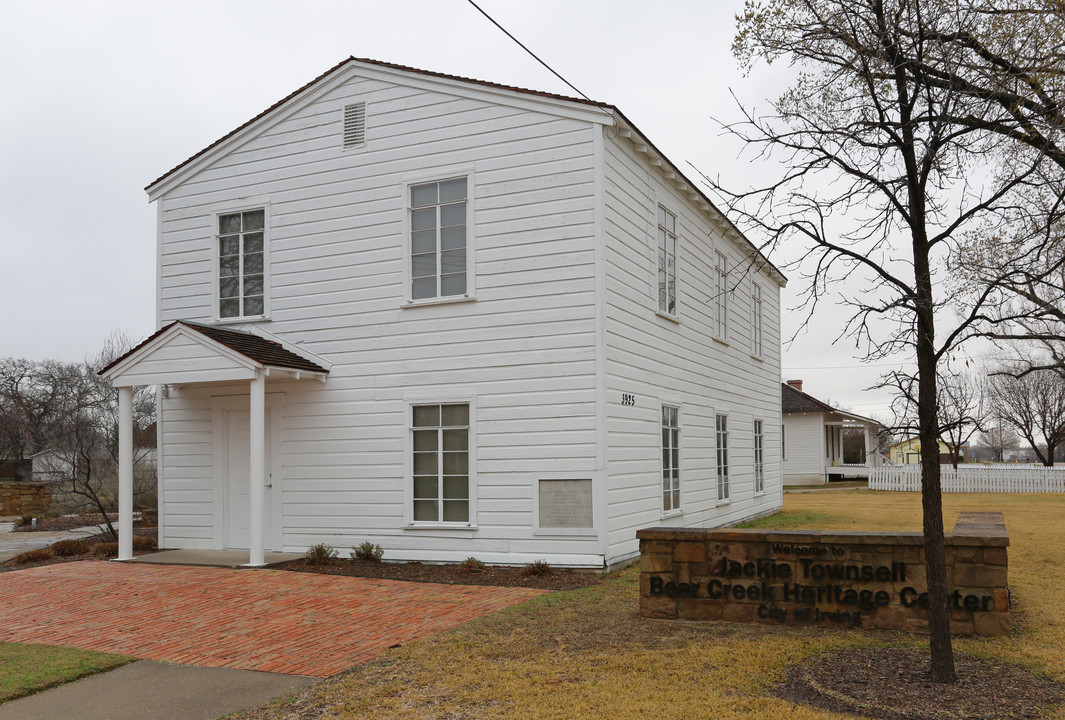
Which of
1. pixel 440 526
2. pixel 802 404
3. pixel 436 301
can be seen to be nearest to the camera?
pixel 440 526

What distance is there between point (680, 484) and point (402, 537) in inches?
200

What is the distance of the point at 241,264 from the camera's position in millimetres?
15398

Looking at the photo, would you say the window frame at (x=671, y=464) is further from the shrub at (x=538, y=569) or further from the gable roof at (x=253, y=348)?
the gable roof at (x=253, y=348)

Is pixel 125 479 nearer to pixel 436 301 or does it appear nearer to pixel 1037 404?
pixel 436 301

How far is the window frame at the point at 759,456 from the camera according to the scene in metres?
22.4

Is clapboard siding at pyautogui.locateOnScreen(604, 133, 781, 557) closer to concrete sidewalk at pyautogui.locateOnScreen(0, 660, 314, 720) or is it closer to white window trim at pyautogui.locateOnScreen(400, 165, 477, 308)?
white window trim at pyautogui.locateOnScreen(400, 165, 477, 308)

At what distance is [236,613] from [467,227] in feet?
20.7

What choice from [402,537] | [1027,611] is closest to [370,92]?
[402,537]

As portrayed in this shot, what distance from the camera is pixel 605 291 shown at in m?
12.7

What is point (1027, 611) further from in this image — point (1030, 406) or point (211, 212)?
point (1030, 406)

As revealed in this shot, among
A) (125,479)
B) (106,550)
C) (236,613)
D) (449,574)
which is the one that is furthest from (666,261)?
(106,550)

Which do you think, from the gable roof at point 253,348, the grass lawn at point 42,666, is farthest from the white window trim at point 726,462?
the grass lawn at point 42,666

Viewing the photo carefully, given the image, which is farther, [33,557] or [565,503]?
[33,557]

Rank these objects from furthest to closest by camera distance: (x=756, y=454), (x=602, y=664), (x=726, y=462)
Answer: (x=756, y=454), (x=726, y=462), (x=602, y=664)
